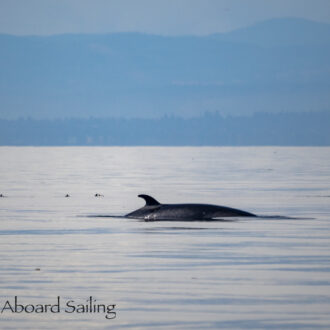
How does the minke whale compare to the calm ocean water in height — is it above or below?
above

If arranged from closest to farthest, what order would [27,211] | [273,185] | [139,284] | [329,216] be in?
[139,284], [329,216], [27,211], [273,185]

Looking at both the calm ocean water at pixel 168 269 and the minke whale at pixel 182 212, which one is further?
the minke whale at pixel 182 212

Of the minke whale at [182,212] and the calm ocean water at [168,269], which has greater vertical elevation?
the minke whale at [182,212]

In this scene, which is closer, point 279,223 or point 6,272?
point 6,272

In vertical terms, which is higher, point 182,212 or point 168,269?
point 182,212

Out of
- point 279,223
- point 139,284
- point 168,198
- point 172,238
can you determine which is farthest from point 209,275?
point 168,198

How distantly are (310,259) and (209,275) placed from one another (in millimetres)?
3025

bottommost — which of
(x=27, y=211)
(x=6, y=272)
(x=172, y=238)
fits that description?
(x=6, y=272)

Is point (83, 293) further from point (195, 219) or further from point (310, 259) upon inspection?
point (195, 219)

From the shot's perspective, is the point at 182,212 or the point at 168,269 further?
the point at 182,212

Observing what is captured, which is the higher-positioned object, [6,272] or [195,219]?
[195,219]

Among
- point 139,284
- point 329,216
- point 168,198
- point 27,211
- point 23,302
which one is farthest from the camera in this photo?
point 168,198

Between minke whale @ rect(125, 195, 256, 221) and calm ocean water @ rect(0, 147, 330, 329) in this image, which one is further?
minke whale @ rect(125, 195, 256, 221)

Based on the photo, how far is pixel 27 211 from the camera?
37.0 metres
